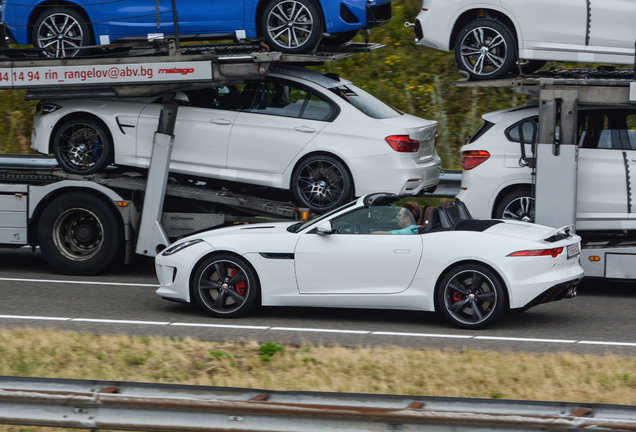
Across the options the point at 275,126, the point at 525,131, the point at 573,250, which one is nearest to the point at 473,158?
the point at 525,131

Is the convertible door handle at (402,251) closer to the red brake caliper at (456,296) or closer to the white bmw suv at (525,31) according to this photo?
the red brake caliper at (456,296)

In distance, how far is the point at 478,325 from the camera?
9.11 meters

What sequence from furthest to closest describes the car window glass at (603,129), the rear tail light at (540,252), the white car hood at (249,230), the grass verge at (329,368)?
1. the car window glass at (603,129)
2. the white car hood at (249,230)
3. the rear tail light at (540,252)
4. the grass verge at (329,368)

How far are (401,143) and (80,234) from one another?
412cm

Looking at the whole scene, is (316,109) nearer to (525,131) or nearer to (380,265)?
(525,131)

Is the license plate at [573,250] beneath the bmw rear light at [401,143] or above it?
beneath

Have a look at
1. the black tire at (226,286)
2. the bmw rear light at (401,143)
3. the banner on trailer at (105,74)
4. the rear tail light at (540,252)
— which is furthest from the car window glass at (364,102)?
the rear tail light at (540,252)

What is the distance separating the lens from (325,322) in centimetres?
956

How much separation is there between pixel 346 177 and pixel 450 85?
28.4 feet

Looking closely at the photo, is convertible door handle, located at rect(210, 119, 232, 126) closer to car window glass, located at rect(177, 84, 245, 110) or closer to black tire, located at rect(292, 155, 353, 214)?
car window glass, located at rect(177, 84, 245, 110)

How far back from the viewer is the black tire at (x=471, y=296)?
9.02 m

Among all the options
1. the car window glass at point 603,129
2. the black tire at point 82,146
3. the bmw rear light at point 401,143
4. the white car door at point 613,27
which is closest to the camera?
the white car door at point 613,27

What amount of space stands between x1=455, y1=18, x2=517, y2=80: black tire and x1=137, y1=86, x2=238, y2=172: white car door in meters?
2.68

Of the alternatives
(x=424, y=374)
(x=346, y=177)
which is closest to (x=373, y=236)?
(x=346, y=177)
